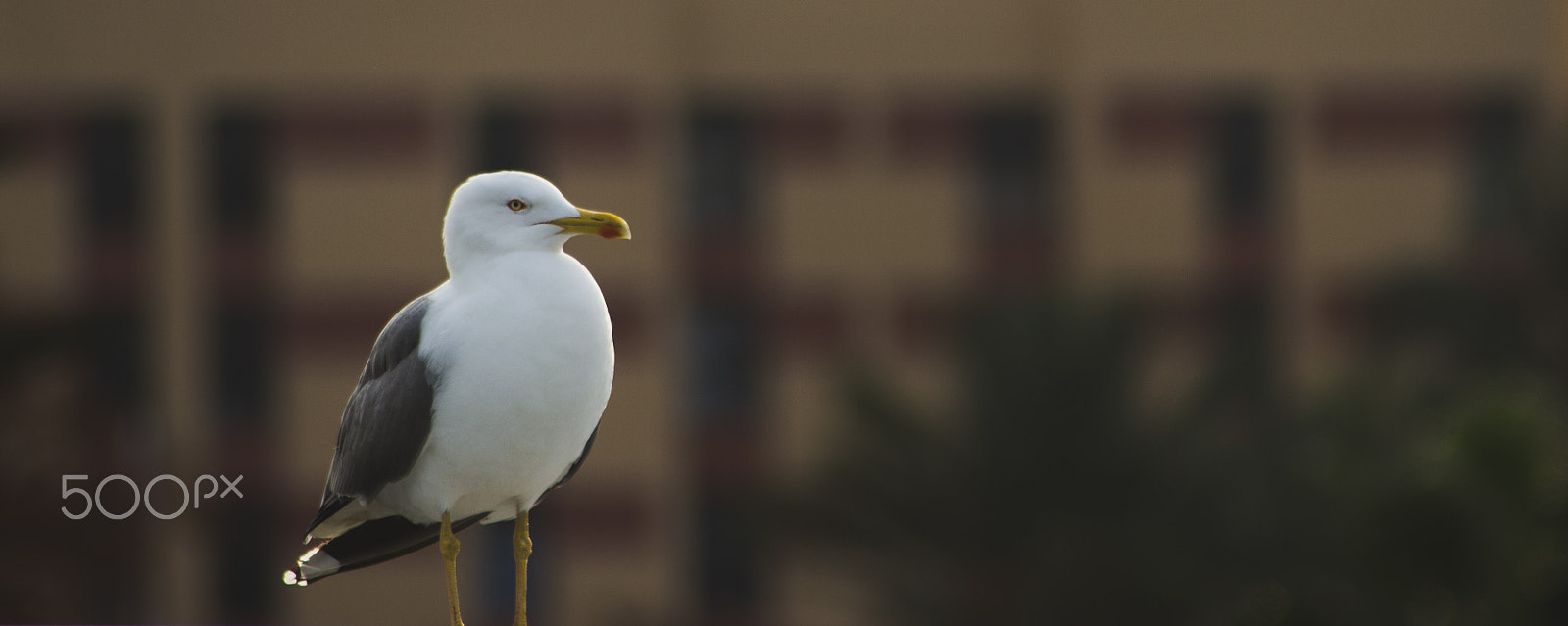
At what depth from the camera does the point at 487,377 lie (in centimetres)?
273

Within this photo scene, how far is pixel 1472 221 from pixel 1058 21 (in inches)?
238

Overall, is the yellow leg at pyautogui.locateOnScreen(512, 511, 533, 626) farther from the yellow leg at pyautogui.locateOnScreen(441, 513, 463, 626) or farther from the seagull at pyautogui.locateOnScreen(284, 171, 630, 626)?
the yellow leg at pyautogui.locateOnScreen(441, 513, 463, 626)

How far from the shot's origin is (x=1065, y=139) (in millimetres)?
21047

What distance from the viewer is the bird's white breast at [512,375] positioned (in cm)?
272

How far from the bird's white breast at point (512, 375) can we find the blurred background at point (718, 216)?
13.2 m

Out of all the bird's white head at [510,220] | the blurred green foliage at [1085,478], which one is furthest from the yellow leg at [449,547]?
the blurred green foliage at [1085,478]

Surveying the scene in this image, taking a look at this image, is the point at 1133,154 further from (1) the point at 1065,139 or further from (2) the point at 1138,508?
(2) the point at 1138,508

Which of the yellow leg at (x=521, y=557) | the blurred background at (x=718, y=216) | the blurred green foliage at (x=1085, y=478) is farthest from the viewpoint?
the blurred background at (x=718, y=216)

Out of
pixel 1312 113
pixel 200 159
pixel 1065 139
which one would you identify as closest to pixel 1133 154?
pixel 1065 139

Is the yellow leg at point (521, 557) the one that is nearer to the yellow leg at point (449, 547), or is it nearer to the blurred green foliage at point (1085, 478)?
the yellow leg at point (449, 547)

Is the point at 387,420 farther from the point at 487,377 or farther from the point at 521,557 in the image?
the point at 521,557

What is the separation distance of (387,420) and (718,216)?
18.4 metres

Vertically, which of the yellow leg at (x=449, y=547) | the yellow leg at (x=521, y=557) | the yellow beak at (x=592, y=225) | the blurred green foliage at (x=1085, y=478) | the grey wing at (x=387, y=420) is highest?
the yellow beak at (x=592, y=225)

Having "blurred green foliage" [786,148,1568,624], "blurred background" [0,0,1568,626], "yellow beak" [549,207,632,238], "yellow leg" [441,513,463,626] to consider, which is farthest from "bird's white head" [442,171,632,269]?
"blurred background" [0,0,1568,626]
